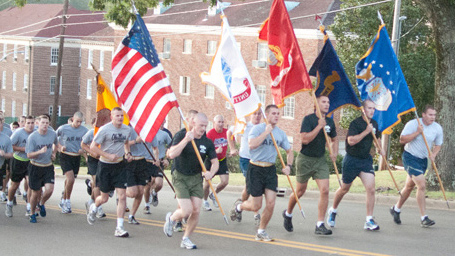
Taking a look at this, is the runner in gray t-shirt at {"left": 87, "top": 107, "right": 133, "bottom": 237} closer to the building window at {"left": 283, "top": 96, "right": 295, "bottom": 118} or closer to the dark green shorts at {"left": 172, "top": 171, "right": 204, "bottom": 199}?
the dark green shorts at {"left": 172, "top": 171, "right": 204, "bottom": 199}

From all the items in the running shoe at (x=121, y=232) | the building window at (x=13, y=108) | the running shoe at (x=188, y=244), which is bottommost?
the building window at (x=13, y=108)

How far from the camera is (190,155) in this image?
439 inches

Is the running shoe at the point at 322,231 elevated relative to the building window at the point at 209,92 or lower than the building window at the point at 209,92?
elevated

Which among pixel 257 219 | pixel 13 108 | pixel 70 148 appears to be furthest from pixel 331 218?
pixel 13 108

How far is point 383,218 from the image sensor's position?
45.3ft

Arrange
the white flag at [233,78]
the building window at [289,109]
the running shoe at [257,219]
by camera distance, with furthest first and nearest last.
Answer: the building window at [289,109], the running shoe at [257,219], the white flag at [233,78]

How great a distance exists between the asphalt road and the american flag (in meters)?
1.77

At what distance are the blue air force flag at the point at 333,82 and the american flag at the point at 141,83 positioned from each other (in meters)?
2.86

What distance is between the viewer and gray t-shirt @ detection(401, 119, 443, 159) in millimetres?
12898

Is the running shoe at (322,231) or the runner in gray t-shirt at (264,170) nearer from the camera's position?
the runner in gray t-shirt at (264,170)

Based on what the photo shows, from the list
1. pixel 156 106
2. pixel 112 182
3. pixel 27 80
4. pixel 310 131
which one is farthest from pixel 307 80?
pixel 27 80

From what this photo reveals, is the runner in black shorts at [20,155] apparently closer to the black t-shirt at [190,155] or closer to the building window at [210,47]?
the black t-shirt at [190,155]

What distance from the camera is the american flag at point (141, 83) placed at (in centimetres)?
1207

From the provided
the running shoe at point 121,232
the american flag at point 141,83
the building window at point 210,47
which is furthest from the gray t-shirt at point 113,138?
the building window at point 210,47
